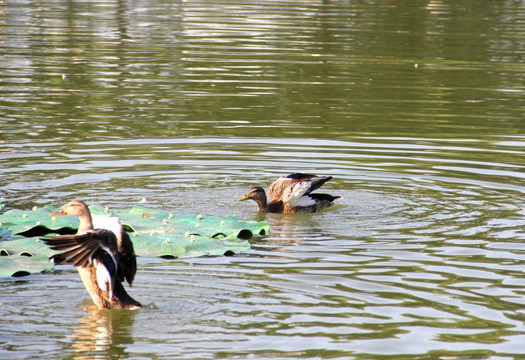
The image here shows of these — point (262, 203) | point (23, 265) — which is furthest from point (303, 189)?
point (23, 265)

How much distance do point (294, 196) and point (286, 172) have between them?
1.78 metres

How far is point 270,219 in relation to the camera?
11.6 metres

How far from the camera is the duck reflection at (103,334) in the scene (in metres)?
6.98

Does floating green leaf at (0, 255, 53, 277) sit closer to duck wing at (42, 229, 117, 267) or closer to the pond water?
the pond water

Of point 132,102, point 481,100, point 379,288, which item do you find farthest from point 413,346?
point 481,100

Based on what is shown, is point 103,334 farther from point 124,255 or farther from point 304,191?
point 304,191

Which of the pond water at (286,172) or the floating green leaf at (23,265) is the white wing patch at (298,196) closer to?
the pond water at (286,172)

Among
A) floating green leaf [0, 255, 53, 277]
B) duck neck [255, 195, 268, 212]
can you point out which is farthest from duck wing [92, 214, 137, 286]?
duck neck [255, 195, 268, 212]

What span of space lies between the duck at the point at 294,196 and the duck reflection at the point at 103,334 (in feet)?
13.4

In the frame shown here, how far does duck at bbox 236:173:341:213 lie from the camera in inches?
460

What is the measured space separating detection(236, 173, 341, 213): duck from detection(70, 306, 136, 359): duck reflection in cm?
409

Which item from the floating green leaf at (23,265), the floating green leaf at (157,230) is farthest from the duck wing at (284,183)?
the floating green leaf at (23,265)

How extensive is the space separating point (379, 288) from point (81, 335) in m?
2.55

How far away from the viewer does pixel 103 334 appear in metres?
7.39
